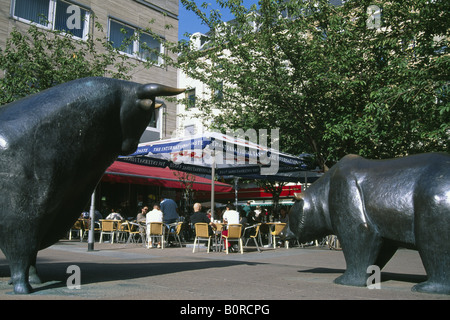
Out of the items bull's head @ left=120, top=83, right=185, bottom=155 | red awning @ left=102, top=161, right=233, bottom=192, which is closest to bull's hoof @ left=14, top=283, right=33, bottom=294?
bull's head @ left=120, top=83, right=185, bottom=155

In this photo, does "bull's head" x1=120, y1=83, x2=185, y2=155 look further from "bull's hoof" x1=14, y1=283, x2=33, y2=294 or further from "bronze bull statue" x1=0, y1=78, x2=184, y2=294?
"bull's hoof" x1=14, y1=283, x2=33, y2=294

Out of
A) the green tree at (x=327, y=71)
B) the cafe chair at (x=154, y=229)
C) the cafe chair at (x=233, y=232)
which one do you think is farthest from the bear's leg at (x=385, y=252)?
the cafe chair at (x=154, y=229)

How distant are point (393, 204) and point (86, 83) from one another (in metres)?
4.13

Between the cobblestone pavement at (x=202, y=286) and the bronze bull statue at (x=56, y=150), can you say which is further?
the cobblestone pavement at (x=202, y=286)

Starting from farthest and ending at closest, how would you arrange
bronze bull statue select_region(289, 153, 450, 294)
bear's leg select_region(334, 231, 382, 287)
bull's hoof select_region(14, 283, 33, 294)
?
1. bear's leg select_region(334, 231, 382, 287)
2. bronze bull statue select_region(289, 153, 450, 294)
3. bull's hoof select_region(14, 283, 33, 294)

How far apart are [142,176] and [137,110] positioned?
13.1 m

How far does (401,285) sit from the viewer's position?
18.8 ft

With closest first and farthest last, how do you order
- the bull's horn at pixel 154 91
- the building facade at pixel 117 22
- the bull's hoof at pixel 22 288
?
the bull's hoof at pixel 22 288 < the bull's horn at pixel 154 91 < the building facade at pixel 117 22

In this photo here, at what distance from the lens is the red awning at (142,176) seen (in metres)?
16.6

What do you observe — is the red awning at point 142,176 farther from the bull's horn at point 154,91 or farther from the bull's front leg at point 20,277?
the bull's front leg at point 20,277

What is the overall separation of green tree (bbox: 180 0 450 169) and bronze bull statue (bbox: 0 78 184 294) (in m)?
7.85

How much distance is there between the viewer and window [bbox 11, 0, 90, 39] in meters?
17.9

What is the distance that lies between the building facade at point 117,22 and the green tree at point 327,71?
391cm
